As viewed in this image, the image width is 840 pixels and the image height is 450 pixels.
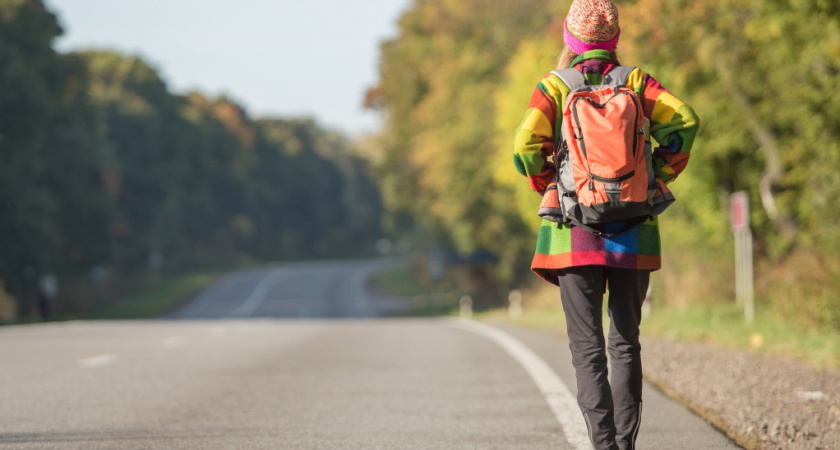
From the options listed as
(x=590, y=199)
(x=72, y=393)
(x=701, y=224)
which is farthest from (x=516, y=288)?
(x=590, y=199)

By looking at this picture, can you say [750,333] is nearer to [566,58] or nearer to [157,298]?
Answer: [566,58]

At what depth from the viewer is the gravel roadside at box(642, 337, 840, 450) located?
656cm

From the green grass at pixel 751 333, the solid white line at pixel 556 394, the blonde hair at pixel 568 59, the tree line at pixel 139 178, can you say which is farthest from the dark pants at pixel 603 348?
the tree line at pixel 139 178

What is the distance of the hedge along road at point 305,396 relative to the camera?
6.66 metres

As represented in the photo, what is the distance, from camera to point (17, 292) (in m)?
45.7

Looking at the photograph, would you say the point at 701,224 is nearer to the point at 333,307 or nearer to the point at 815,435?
the point at 815,435

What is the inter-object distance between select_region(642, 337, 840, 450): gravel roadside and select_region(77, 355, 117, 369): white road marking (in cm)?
536

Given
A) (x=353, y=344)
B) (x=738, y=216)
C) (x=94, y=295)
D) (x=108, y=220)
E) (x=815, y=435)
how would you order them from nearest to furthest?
(x=815, y=435) → (x=353, y=344) → (x=738, y=216) → (x=108, y=220) → (x=94, y=295)

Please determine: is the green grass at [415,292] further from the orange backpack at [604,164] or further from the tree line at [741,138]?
the orange backpack at [604,164]

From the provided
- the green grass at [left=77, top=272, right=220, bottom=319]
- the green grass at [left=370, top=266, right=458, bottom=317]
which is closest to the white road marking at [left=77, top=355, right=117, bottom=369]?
the green grass at [left=77, top=272, right=220, bottom=319]

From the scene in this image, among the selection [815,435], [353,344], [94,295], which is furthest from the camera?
[94,295]

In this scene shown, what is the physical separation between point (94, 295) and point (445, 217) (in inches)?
710

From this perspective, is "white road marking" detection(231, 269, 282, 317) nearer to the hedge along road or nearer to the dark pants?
the hedge along road

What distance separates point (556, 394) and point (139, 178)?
250ft
